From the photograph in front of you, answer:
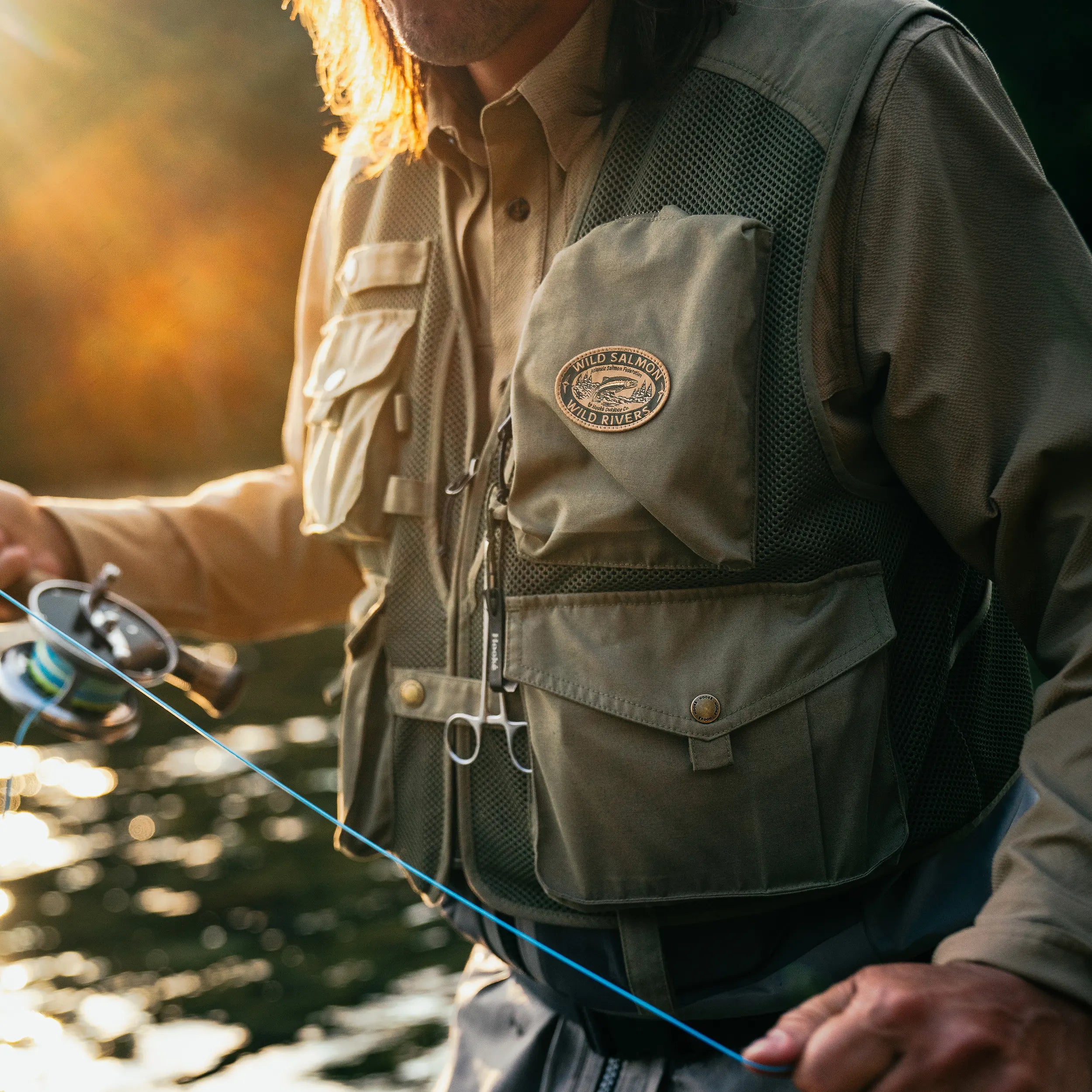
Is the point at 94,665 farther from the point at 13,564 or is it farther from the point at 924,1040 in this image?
the point at 924,1040

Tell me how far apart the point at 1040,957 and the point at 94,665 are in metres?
1.22

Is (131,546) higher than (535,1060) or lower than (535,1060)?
higher

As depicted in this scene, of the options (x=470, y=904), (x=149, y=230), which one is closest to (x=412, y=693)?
(x=470, y=904)

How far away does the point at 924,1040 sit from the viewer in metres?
0.91

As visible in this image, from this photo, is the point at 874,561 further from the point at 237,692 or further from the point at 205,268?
the point at 205,268

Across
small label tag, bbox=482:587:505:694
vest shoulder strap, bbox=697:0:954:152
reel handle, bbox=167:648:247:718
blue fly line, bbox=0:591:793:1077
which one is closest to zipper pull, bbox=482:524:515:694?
small label tag, bbox=482:587:505:694

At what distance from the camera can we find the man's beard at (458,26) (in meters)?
1.39

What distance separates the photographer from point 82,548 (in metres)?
1.79

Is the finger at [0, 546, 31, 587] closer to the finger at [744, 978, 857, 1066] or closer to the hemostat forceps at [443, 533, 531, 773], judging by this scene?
the hemostat forceps at [443, 533, 531, 773]

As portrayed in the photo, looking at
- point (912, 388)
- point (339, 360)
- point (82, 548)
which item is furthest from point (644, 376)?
point (82, 548)

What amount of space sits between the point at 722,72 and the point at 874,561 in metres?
0.50

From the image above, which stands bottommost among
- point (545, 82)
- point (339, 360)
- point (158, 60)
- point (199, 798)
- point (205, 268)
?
point (205, 268)

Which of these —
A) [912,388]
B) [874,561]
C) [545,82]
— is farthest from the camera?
[545,82]

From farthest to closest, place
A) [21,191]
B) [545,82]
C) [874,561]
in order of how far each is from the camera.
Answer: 1. [21,191]
2. [545,82]
3. [874,561]
